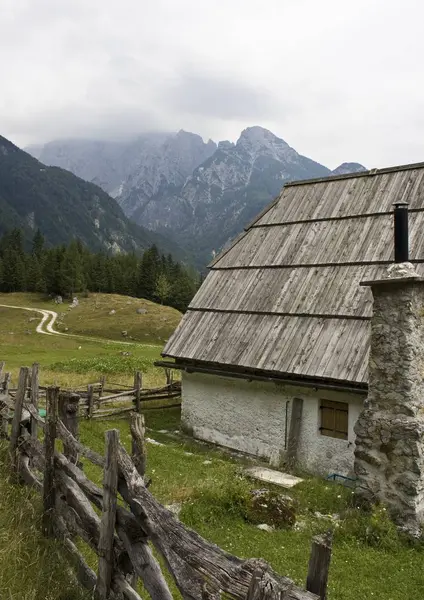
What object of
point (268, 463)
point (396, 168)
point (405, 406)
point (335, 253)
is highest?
point (396, 168)

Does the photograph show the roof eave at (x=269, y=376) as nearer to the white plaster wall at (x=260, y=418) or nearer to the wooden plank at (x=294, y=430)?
the white plaster wall at (x=260, y=418)

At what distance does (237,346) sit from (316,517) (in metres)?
6.81

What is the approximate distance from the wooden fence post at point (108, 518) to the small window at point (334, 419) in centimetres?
891

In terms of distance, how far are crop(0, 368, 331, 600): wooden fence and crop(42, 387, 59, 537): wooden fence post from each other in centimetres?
1

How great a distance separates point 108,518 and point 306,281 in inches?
453

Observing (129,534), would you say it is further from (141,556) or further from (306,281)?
(306,281)

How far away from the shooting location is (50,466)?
21.9 ft

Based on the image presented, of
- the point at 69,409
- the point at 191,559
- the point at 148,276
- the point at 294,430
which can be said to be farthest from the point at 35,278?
the point at 191,559

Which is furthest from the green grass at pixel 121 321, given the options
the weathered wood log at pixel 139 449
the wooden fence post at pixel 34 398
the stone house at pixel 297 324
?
the weathered wood log at pixel 139 449

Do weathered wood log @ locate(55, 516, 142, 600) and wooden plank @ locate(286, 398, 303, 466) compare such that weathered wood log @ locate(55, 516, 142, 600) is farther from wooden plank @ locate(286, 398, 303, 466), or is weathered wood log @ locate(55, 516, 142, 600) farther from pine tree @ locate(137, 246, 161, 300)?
pine tree @ locate(137, 246, 161, 300)

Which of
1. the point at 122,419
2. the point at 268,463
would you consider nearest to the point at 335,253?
the point at 268,463

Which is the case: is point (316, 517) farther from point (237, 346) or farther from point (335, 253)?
point (335, 253)

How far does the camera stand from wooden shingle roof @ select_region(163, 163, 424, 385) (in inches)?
532

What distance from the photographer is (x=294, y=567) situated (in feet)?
23.5
